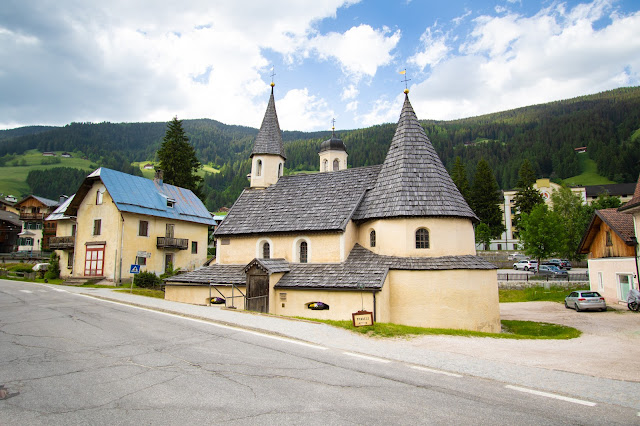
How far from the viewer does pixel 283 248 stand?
2319 centimetres

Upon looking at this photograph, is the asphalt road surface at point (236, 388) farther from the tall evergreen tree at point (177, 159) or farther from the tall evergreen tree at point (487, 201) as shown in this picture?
the tall evergreen tree at point (487, 201)

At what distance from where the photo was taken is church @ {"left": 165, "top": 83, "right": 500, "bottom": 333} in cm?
1819

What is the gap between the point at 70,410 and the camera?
6.03 m

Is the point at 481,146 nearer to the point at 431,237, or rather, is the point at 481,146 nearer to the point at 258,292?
the point at 431,237

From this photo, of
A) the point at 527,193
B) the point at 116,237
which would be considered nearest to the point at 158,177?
the point at 116,237

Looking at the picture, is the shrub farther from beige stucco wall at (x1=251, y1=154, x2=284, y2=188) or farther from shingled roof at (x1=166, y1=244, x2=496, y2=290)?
beige stucco wall at (x1=251, y1=154, x2=284, y2=188)

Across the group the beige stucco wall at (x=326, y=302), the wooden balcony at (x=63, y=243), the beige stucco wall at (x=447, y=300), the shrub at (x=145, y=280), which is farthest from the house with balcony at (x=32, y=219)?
the beige stucco wall at (x=447, y=300)

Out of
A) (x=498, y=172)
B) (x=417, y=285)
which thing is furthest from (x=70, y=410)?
(x=498, y=172)

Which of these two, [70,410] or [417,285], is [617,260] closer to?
[417,285]

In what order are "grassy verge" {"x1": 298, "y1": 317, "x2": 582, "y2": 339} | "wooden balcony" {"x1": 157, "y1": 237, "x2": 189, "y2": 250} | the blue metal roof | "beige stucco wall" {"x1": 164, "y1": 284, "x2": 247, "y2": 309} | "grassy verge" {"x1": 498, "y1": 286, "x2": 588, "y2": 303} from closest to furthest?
1. "grassy verge" {"x1": 298, "y1": 317, "x2": 582, "y2": 339}
2. "beige stucco wall" {"x1": 164, "y1": 284, "x2": 247, "y2": 309}
3. "grassy verge" {"x1": 498, "y1": 286, "x2": 588, "y2": 303}
4. the blue metal roof
5. "wooden balcony" {"x1": 157, "y1": 237, "x2": 189, "y2": 250}

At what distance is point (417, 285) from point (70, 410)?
1516 cm

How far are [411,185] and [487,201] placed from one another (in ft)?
171

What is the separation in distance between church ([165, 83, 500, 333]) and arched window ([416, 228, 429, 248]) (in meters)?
0.05

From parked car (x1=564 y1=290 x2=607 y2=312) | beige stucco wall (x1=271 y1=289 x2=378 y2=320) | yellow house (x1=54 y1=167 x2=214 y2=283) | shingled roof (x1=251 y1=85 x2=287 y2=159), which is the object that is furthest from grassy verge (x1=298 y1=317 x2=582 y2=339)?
yellow house (x1=54 y1=167 x2=214 y2=283)
